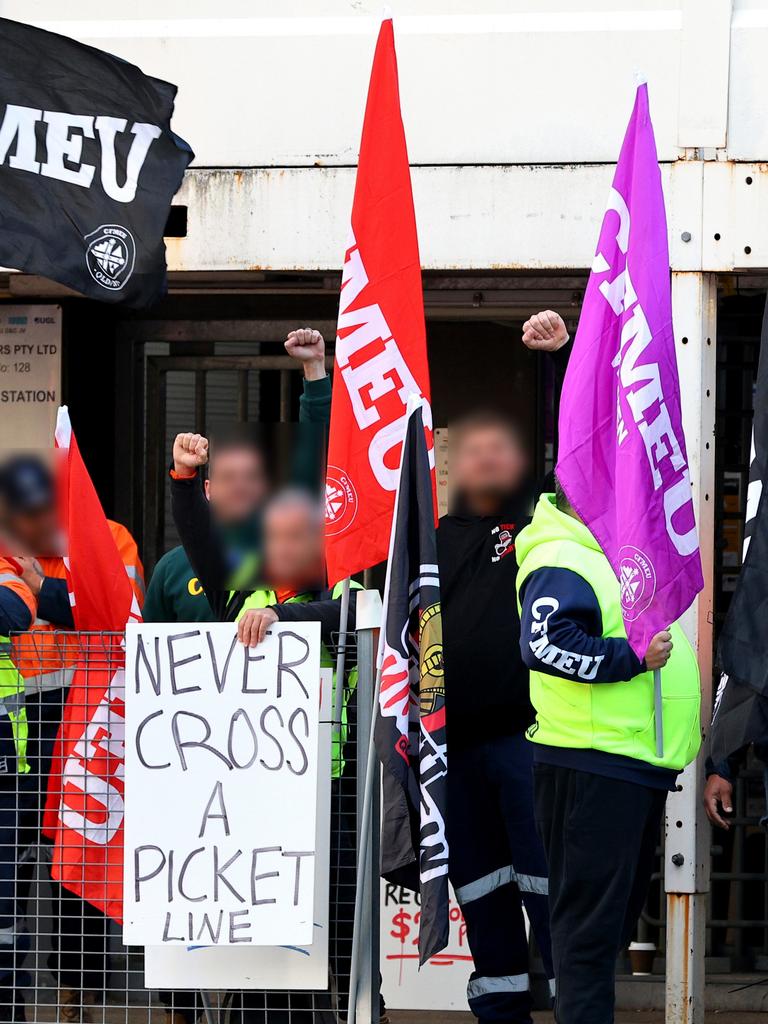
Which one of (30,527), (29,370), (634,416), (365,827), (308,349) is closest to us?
(365,827)

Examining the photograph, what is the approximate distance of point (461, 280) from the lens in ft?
20.8

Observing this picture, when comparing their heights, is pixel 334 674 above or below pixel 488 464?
below

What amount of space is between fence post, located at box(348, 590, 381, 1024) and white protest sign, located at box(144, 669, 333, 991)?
0.09 metres

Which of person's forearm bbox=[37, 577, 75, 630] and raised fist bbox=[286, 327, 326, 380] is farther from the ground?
raised fist bbox=[286, 327, 326, 380]

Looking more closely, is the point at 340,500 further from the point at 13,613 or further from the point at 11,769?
the point at 11,769

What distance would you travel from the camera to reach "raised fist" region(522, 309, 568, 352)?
15.1 feet

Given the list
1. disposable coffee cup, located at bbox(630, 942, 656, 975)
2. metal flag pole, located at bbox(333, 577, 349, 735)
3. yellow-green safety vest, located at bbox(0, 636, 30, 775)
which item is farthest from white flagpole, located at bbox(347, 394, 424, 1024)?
disposable coffee cup, located at bbox(630, 942, 656, 975)

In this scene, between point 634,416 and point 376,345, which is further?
point 376,345

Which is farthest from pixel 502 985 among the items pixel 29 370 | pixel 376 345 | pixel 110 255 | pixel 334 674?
pixel 29 370

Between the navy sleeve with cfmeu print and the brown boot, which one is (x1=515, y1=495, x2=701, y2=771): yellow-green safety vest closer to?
the navy sleeve with cfmeu print

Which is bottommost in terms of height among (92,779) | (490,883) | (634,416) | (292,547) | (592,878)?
(490,883)

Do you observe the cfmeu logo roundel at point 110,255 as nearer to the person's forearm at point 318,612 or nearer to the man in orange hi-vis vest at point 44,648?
the man in orange hi-vis vest at point 44,648

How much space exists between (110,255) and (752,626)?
88.7 inches

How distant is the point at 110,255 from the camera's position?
4.96 meters
